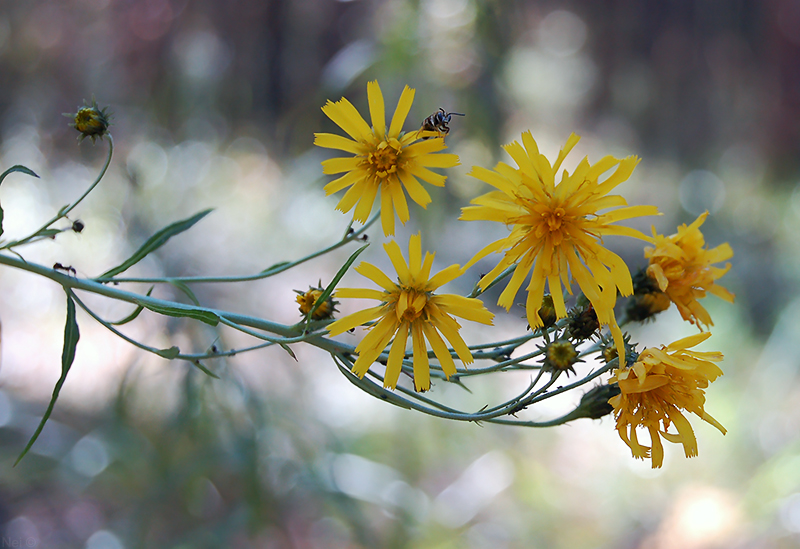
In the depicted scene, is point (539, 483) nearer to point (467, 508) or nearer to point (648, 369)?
point (467, 508)

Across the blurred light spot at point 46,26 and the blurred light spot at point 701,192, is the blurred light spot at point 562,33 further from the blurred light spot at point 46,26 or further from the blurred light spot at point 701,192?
the blurred light spot at point 46,26

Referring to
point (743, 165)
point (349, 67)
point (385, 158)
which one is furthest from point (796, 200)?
point (385, 158)

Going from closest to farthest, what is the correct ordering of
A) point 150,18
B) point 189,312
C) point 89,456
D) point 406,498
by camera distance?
1. point 189,312
2. point 89,456
3. point 406,498
4. point 150,18

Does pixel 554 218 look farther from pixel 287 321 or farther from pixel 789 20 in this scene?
pixel 789 20

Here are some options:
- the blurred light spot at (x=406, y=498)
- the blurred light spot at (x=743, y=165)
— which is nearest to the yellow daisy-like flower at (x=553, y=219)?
the blurred light spot at (x=406, y=498)

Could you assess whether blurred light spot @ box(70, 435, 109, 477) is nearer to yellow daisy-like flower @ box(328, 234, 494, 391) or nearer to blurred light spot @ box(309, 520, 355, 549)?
blurred light spot @ box(309, 520, 355, 549)

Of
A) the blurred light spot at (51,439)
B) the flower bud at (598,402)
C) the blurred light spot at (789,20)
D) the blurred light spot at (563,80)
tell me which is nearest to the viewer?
the flower bud at (598,402)

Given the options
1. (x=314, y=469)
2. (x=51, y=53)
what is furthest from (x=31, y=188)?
(x=314, y=469)
